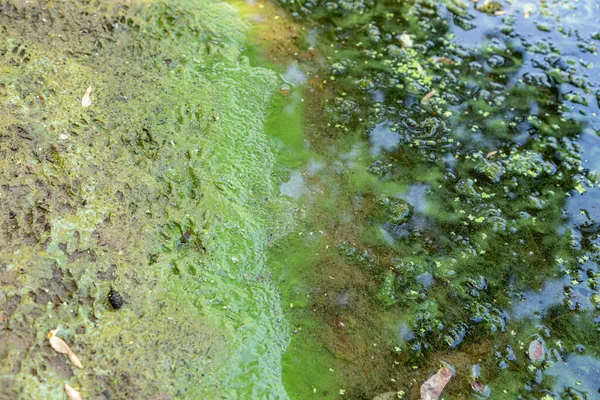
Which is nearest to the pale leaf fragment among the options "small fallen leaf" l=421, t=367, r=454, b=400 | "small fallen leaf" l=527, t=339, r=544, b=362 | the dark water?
the dark water

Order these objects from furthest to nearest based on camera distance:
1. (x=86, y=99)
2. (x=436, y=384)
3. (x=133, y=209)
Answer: (x=86, y=99)
(x=133, y=209)
(x=436, y=384)

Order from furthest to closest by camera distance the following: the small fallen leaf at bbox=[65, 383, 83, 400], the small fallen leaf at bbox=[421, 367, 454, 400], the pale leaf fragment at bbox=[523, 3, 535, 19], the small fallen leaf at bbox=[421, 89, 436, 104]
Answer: the pale leaf fragment at bbox=[523, 3, 535, 19]
the small fallen leaf at bbox=[421, 89, 436, 104]
the small fallen leaf at bbox=[421, 367, 454, 400]
the small fallen leaf at bbox=[65, 383, 83, 400]

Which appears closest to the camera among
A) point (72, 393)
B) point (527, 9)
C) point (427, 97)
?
point (72, 393)

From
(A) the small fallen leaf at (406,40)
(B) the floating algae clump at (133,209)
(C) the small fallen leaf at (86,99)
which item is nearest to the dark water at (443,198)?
(A) the small fallen leaf at (406,40)

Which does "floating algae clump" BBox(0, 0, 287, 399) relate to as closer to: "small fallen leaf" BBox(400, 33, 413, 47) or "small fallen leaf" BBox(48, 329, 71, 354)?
"small fallen leaf" BBox(48, 329, 71, 354)

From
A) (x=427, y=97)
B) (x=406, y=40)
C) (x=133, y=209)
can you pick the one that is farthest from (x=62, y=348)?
(x=406, y=40)

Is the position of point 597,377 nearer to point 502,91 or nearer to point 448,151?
point 448,151

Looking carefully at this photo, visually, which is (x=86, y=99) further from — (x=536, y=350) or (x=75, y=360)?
(x=536, y=350)

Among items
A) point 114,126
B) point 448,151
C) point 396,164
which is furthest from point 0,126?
point 448,151
